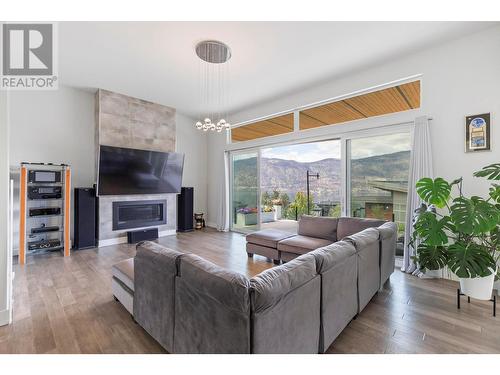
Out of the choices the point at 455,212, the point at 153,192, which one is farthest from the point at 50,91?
the point at 455,212

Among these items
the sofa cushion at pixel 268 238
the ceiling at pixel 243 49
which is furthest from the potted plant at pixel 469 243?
the ceiling at pixel 243 49

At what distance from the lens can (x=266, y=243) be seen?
4012mm

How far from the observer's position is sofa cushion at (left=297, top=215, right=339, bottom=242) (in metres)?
3.88

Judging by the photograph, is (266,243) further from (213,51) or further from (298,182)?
(213,51)

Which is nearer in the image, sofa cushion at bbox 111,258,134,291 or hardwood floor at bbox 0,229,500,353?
hardwood floor at bbox 0,229,500,353

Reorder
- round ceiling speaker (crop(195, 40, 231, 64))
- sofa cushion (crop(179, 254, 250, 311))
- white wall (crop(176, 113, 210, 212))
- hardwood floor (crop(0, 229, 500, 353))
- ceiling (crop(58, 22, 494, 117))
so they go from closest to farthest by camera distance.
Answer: sofa cushion (crop(179, 254, 250, 311)) → hardwood floor (crop(0, 229, 500, 353)) → ceiling (crop(58, 22, 494, 117)) → round ceiling speaker (crop(195, 40, 231, 64)) → white wall (crop(176, 113, 210, 212))

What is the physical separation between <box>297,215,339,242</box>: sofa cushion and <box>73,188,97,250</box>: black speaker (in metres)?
4.26

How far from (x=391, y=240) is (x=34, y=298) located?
441 cm

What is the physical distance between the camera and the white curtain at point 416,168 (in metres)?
3.48

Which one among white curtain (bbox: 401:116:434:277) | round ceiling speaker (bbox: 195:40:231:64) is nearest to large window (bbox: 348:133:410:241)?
white curtain (bbox: 401:116:434:277)

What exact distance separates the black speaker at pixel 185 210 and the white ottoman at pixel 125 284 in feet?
12.8

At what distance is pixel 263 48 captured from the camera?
3.46 meters

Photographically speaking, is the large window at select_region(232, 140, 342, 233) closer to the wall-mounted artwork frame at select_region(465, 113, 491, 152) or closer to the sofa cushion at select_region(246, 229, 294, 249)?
the sofa cushion at select_region(246, 229, 294, 249)
